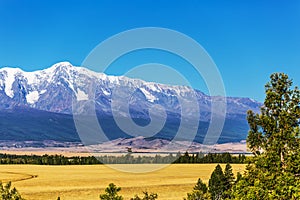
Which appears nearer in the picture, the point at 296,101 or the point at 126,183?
the point at 296,101

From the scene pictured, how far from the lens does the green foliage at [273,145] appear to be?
20.5 metres

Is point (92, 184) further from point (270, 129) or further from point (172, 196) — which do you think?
point (270, 129)

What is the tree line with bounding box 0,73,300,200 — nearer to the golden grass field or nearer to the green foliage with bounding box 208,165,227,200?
the green foliage with bounding box 208,165,227,200

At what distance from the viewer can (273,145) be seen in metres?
21.4

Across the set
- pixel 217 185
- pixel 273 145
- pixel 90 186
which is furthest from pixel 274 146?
pixel 90 186

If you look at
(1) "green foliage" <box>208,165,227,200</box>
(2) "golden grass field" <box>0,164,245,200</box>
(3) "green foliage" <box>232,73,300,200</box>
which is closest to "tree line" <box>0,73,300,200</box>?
(3) "green foliage" <box>232,73,300,200</box>

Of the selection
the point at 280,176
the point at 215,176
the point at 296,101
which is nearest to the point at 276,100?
the point at 296,101

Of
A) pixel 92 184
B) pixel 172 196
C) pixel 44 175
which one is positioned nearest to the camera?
pixel 172 196

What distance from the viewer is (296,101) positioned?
854 inches

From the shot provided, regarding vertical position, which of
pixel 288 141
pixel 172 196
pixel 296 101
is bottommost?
pixel 172 196

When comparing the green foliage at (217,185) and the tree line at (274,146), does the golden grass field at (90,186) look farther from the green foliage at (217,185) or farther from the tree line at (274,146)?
the tree line at (274,146)

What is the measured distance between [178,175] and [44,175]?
35.2 metres

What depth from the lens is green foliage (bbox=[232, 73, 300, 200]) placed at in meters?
20.5

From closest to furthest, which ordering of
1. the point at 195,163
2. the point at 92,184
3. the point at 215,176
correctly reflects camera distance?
the point at 215,176 < the point at 92,184 < the point at 195,163
